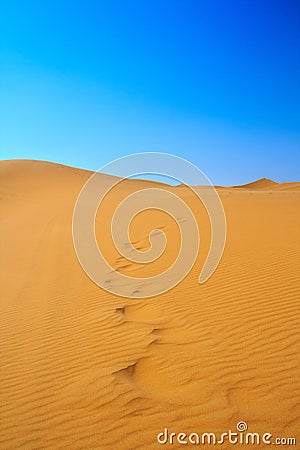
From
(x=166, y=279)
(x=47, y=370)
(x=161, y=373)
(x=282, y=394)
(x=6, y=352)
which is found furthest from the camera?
(x=166, y=279)

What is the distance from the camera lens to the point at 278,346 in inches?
157

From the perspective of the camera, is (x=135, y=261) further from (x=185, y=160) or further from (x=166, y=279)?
(x=185, y=160)

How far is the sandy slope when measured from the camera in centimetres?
301

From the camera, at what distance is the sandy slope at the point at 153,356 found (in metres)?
3.01

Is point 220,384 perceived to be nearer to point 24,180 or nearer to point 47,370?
point 47,370

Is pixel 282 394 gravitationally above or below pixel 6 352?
below

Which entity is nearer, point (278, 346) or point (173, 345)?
point (278, 346)

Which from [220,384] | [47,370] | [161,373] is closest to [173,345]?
[161,373]

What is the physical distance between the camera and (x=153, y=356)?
13.6 feet

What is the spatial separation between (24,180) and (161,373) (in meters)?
39.3

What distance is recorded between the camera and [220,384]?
11.3 feet

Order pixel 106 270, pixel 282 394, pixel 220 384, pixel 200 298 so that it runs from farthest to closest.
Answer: pixel 106 270
pixel 200 298
pixel 220 384
pixel 282 394

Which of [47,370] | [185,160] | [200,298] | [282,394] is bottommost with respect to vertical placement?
[282,394]

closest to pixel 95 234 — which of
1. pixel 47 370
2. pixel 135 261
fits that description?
pixel 135 261
